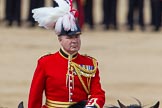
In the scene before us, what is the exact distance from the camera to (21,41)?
58.3 ft

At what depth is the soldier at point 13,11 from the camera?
19.7 meters

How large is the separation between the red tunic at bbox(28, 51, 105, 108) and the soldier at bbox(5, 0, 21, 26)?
13.2 meters

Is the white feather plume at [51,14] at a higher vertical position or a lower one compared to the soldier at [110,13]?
higher

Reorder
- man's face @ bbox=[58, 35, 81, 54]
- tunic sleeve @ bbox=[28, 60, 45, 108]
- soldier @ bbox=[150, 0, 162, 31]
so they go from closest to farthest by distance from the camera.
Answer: man's face @ bbox=[58, 35, 81, 54] < tunic sleeve @ bbox=[28, 60, 45, 108] < soldier @ bbox=[150, 0, 162, 31]

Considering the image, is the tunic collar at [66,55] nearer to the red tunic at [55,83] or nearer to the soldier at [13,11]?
the red tunic at [55,83]

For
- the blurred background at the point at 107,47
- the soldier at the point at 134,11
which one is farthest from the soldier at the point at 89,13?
the soldier at the point at 134,11

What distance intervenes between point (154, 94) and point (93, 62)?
20.1ft

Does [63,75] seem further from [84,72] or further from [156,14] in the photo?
[156,14]

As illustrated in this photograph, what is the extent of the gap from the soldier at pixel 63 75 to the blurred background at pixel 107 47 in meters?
4.71

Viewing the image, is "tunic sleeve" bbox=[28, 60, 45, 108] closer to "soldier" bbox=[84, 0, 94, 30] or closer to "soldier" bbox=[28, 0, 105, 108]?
"soldier" bbox=[28, 0, 105, 108]

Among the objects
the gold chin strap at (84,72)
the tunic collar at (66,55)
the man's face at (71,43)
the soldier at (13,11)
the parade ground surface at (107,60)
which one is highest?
the man's face at (71,43)

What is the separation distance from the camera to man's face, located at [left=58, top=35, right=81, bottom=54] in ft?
20.8

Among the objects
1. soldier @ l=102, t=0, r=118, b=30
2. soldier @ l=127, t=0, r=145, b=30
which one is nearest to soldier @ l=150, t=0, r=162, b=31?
soldier @ l=127, t=0, r=145, b=30

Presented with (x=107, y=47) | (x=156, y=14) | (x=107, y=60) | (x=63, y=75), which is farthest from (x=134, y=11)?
(x=63, y=75)
